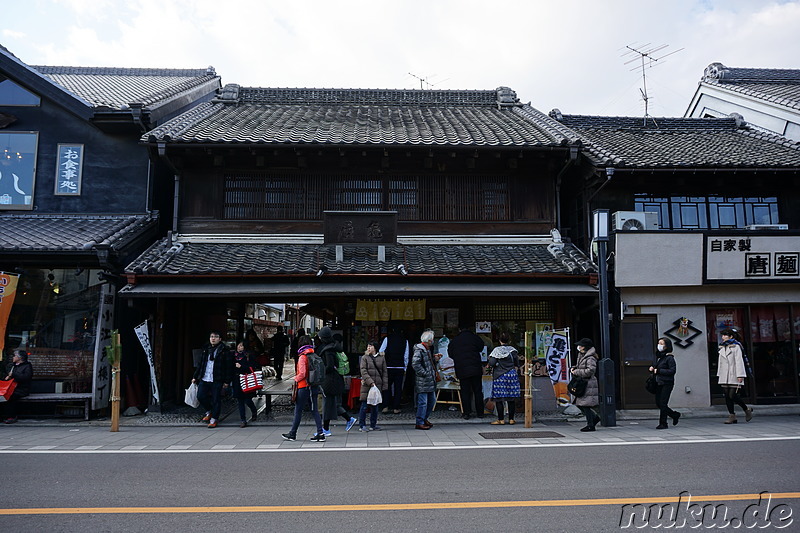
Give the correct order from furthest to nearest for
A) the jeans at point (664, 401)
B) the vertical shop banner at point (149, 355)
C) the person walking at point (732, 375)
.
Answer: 1. the vertical shop banner at point (149, 355)
2. the person walking at point (732, 375)
3. the jeans at point (664, 401)

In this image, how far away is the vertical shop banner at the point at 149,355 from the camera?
39.3ft

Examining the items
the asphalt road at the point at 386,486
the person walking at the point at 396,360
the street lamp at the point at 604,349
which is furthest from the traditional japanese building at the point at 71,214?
the street lamp at the point at 604,349

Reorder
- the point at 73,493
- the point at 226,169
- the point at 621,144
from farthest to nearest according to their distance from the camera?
the point at 621,144
the point at 226,169
the point at 73,493

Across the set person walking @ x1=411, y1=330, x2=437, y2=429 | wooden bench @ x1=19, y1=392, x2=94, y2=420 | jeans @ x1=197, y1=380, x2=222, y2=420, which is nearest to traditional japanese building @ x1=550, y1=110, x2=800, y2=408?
person walking @ x1=411, y1=330, x2=437, y2=429

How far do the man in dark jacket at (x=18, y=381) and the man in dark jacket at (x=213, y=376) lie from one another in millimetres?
3925

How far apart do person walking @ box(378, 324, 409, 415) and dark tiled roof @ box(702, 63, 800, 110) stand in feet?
50.2

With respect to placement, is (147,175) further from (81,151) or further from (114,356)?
(114,356)

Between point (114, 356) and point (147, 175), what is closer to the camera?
point (114, 356)

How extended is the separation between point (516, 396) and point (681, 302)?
535cm

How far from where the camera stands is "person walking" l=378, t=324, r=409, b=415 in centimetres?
1224

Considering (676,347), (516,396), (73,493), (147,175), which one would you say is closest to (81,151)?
(147,175)

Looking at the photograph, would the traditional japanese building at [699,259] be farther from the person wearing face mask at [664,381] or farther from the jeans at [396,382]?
the jeans at [396,382]

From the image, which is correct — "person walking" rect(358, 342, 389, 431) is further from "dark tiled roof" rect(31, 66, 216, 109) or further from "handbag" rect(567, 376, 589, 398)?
"dark tiled roof" rect(31, 66, 216, 109)

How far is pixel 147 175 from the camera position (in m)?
14.3
